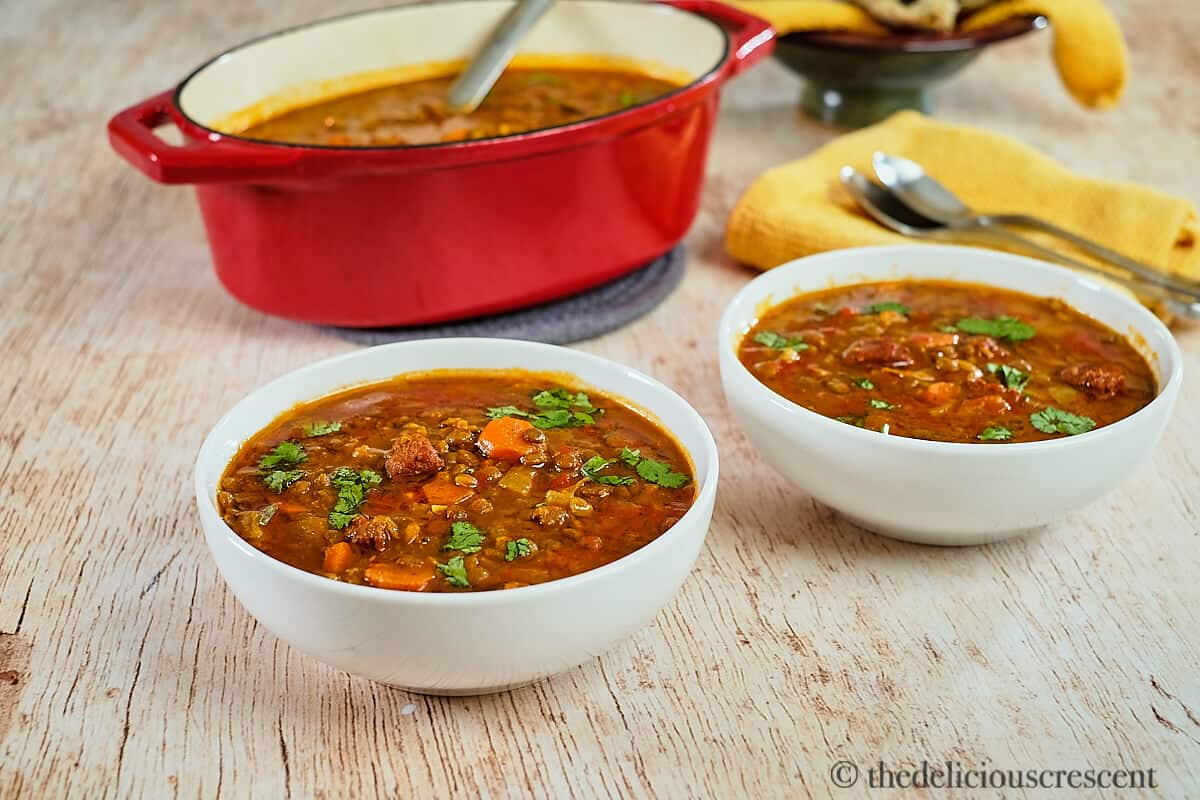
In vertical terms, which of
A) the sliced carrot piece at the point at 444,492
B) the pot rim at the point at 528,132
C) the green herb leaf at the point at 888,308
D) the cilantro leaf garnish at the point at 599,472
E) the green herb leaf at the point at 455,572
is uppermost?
the pot rim at the point at 528,132

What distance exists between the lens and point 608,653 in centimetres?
210

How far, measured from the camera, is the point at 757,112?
431 centimetres

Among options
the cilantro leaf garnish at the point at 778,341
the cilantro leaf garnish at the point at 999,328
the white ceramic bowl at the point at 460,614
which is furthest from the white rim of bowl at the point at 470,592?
the cilantro leaf garnish at the point at 999,328

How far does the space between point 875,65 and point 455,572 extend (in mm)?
2467

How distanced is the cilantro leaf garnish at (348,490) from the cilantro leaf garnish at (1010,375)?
1.04m

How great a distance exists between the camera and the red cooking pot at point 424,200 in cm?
266

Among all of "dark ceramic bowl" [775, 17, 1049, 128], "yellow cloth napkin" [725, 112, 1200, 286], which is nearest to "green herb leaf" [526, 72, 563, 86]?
"yellow cloth napkin" [725, 112, 1200, 286]

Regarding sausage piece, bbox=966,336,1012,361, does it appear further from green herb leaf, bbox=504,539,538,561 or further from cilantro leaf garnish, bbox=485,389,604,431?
green herb leaf, bbox=504,539,538,561

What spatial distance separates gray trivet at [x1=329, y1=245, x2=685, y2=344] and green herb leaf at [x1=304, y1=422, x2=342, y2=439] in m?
0.75

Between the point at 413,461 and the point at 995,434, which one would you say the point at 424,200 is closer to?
the point at 413,461

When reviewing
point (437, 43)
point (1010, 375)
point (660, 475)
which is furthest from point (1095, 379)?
point (437, 43)

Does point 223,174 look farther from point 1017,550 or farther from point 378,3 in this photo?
point 378,3

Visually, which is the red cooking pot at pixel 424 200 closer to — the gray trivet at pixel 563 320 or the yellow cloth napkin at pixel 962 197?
the gray trivet at pixel 563 320

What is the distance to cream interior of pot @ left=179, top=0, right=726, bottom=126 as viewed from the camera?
3264 mm
